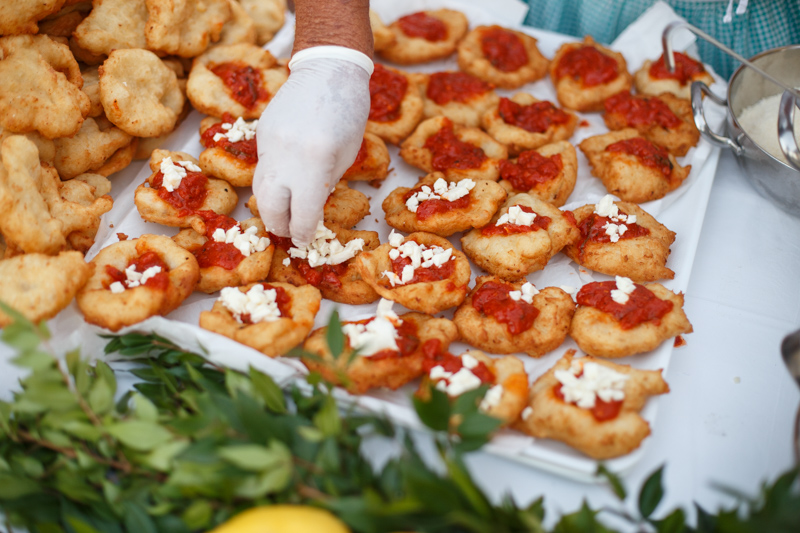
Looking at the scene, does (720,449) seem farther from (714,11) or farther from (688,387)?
(714,11)

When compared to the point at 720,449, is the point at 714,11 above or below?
above

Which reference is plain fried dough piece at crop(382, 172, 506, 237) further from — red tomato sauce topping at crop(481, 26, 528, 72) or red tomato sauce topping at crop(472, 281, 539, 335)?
red tomato sauce topping at crop(481, 26, 528, 72)

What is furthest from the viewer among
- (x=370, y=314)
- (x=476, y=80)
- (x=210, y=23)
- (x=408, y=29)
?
(x=408, y=29)

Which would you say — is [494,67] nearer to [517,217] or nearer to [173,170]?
[517,217]

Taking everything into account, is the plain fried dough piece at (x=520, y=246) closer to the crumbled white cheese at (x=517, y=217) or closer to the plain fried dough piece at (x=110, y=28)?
the crumbled white cheese at (x=517, y=217)

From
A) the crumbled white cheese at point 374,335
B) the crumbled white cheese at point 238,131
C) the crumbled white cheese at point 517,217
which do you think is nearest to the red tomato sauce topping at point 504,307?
the crumbled white cheese at point 517,217

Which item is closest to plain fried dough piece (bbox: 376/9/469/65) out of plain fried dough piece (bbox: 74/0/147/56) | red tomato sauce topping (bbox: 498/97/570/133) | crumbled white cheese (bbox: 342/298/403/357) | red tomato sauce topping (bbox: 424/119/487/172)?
red tomato sauce topping (bbox: 498/97/570/133)

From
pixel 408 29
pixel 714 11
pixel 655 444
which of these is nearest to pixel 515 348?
pixel 655 444
